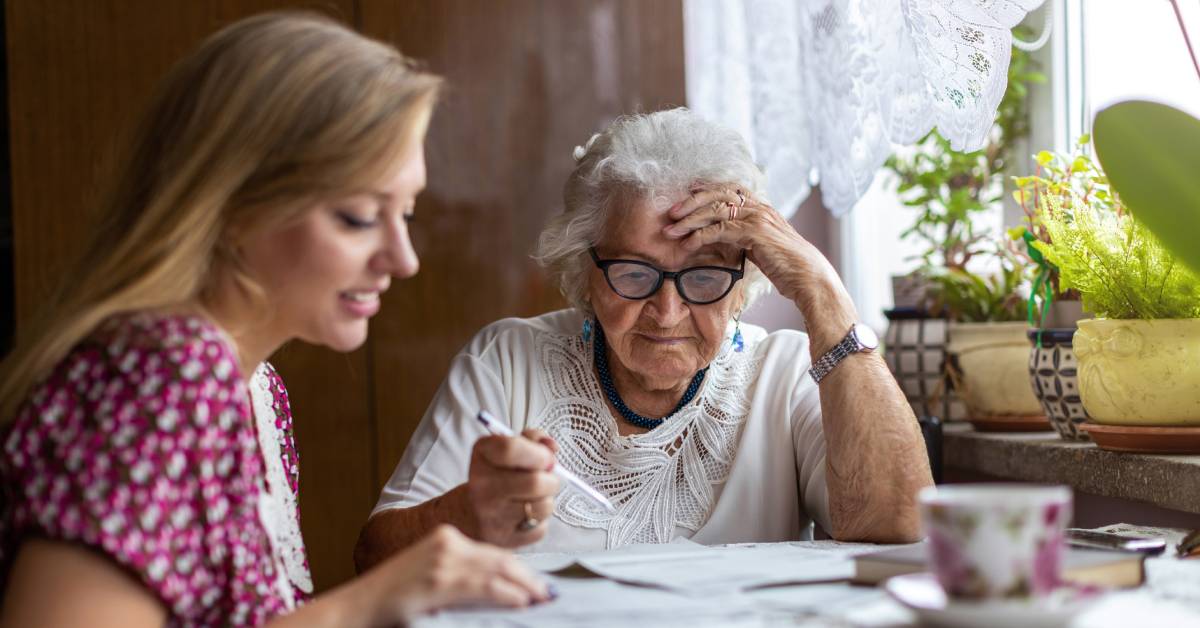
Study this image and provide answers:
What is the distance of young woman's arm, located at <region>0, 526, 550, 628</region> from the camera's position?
813 mm

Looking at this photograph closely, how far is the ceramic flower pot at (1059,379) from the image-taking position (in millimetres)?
Result: 1721

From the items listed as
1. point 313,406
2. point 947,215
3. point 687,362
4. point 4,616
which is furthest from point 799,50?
point 4,616

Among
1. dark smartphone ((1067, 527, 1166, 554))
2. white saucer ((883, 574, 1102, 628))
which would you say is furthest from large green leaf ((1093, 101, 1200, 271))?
white saucer ((883, 574, 1102, 628))

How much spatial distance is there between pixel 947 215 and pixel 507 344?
1.04 m

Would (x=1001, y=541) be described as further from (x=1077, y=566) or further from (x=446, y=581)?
(x=446, y=581)

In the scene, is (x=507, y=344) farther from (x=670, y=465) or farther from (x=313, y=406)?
(x=313, y=406)

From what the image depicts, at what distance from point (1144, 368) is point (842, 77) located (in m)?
0.70

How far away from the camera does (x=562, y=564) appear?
109 centimetres

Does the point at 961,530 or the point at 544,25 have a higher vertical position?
the point at 544,25

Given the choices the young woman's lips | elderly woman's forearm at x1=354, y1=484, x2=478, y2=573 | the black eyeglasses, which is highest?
the black eyeglasses

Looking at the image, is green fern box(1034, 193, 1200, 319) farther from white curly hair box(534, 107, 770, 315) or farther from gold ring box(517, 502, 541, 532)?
gold ring box(517, 502, 541, 532)

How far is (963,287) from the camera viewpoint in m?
2.14

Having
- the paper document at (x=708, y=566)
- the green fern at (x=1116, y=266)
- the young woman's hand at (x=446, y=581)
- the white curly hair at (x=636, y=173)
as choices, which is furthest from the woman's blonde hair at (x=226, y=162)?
the green fern at (x=1116, y=266)

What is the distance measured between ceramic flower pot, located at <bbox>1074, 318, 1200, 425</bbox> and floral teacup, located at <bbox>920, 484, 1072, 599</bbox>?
87 centimetres
